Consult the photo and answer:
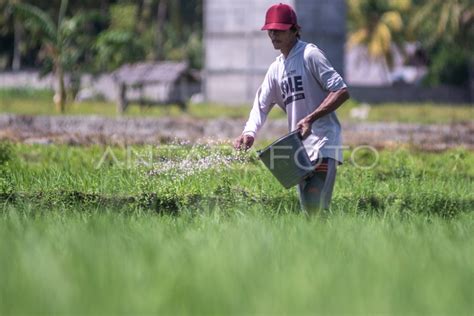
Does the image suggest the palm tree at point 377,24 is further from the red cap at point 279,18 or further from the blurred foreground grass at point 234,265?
the blurred foreground grass at point 234,265

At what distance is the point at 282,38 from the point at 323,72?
0.30 meters

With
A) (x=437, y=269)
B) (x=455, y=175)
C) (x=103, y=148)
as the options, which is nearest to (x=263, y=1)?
(x=103, y=148)

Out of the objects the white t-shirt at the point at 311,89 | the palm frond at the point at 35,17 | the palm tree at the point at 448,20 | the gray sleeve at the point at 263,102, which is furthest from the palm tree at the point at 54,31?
the palm tree at the point at 448,20

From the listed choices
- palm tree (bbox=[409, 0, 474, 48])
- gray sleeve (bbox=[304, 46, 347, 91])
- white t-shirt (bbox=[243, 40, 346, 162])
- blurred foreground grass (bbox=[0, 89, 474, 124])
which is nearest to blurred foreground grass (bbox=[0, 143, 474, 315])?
white t-shirt (bbox=[243, 40, 346, 162])

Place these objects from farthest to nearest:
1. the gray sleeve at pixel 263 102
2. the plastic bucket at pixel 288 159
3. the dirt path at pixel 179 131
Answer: the dirt path at pixel 179 131 → the gray sleeve at pixel 263 102 → the plastic bucket at pixel 288 159

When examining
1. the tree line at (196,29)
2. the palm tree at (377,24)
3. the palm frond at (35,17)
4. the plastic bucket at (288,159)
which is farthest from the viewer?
the palm tree at (377,24)

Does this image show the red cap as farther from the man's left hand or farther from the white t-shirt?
the man's left hand

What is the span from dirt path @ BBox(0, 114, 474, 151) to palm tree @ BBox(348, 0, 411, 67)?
31.5m

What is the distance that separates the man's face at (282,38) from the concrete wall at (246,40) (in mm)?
17564

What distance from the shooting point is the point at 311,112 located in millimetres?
6676

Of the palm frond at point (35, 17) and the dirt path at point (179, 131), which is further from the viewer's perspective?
the palm frond at point (35, 17)

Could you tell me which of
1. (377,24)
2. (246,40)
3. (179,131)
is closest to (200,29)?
(377,24)

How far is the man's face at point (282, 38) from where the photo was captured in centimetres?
657

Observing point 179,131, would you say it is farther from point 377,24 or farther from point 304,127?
point 377,24
